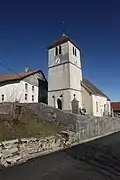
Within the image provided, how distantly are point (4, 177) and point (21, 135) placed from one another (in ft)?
18.0

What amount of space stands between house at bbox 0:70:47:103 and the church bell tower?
4.72 m

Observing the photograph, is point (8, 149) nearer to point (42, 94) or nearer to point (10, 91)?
point (10, 91)

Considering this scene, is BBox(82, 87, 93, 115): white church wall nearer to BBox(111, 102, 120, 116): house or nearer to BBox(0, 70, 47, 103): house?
BBox(0, 70, 47, 103): house

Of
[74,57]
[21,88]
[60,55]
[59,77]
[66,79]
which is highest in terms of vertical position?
[60,55]

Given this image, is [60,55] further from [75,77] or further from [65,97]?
[65,97]

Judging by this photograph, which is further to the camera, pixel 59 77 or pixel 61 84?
pixel 59 77

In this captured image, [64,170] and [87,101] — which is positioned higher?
[87,101]

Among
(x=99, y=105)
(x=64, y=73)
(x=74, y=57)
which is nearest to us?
(x=64, y=73)

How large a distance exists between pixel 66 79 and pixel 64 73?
1298mm

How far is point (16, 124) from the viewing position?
16500mm

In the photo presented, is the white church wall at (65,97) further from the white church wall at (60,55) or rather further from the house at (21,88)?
the white church wall at (60,55)

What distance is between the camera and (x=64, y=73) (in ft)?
116

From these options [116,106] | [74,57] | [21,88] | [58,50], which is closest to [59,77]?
[74,57]

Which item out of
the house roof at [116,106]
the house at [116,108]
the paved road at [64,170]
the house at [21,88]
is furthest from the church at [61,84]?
the house roof at [116,106]
